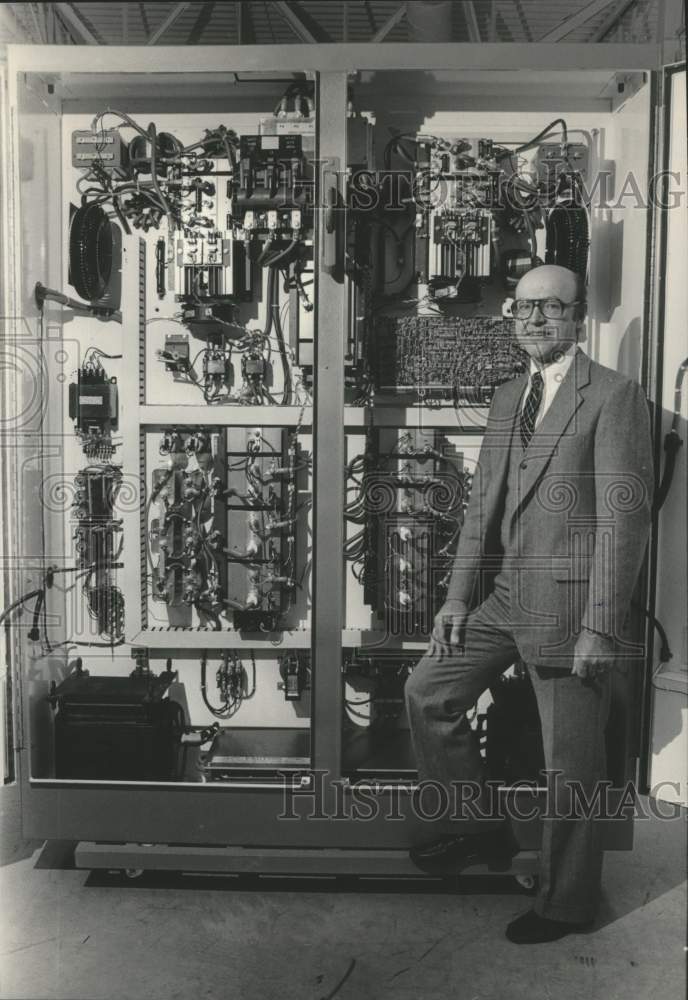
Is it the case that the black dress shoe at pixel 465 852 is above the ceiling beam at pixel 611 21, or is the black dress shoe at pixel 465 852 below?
below

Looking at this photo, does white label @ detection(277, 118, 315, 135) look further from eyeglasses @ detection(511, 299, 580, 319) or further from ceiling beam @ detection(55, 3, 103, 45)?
eyeglasses @ detection(511, 299, 580, 319)

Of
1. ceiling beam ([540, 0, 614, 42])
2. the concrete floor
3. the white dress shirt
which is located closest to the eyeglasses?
the white dress shirt

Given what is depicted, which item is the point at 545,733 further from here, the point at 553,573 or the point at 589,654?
the point at 553,573

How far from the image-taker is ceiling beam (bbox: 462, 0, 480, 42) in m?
2.34

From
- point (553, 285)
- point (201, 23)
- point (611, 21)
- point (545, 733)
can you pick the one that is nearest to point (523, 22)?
point (611, 21)

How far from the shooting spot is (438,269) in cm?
261

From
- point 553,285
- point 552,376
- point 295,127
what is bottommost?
point 552,376

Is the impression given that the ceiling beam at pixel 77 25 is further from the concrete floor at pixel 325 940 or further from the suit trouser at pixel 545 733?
the concrete floor at pixel 325 940

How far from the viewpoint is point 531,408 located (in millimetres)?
2434

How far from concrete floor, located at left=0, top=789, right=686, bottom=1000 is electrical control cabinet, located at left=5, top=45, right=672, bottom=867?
6.1 inches

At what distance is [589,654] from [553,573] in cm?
27

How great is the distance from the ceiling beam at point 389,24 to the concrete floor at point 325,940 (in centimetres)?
264

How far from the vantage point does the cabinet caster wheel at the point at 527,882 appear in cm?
250

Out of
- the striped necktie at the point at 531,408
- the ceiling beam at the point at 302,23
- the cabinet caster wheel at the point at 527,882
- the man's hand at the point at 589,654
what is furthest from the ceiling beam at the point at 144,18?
the cabinet caster wheel at the point at 527,882
